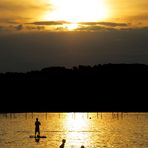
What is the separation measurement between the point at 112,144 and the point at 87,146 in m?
3.67

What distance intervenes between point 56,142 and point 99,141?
486 centimetres

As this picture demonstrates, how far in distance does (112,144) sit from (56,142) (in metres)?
6.04

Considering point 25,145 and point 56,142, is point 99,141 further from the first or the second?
point 25,145

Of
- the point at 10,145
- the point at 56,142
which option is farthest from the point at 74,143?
the point at 10,145

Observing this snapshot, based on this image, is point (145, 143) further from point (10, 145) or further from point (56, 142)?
point (10, 145)

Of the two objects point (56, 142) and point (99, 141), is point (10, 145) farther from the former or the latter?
point (99, 141)

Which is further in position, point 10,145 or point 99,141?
point 99,141

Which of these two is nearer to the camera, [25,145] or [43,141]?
[25,145]

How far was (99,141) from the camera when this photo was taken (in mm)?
68500

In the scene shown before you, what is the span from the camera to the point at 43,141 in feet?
223

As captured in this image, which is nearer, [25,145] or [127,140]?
[25,145]

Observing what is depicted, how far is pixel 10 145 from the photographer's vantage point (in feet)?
203

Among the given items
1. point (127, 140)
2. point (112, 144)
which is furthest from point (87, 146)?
point (127, 140)

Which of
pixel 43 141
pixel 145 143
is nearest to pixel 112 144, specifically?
pixel 145 143
